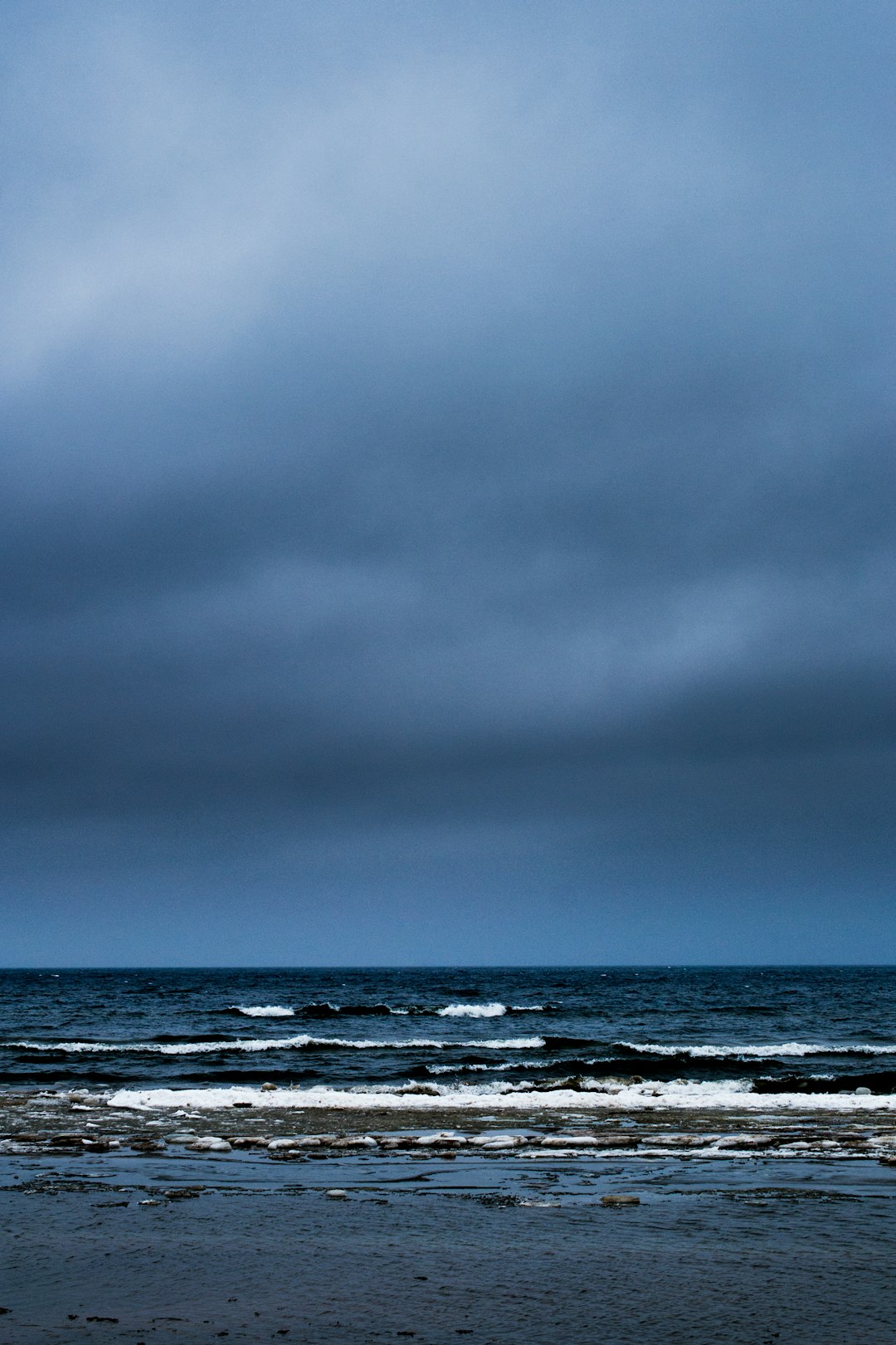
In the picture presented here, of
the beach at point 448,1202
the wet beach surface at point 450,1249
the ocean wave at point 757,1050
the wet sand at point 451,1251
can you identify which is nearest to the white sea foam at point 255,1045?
the beach at point 448,1202

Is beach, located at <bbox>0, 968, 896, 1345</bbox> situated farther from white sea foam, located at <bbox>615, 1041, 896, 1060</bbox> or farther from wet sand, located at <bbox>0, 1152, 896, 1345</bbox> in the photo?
white sea foam, located at <bbox>615, 1041, 896, 1060</bbox>

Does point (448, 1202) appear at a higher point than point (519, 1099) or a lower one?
higher

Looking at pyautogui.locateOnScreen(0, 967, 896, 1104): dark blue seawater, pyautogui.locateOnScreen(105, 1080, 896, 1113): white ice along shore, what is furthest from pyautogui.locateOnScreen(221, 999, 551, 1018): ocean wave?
pyautogui.locateOnScreen(105, 1080, 896, 1113): white ice along shore

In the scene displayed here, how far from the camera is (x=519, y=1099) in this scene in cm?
2375

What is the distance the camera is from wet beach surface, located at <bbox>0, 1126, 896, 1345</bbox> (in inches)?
324

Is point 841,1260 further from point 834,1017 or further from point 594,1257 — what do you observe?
point 834,1017

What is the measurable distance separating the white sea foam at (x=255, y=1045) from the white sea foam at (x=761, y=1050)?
4655 mm

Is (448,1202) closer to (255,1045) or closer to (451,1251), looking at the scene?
(451,1251)

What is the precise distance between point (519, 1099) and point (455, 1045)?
18066 mm

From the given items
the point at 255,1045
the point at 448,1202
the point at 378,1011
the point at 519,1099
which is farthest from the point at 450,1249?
the point at 378,1011

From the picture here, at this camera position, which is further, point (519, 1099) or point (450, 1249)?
point (519, 1099)

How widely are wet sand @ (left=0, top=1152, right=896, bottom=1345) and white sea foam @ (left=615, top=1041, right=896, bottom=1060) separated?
853 inches

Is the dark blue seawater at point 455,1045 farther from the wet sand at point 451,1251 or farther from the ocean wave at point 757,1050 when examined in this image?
the wet sand at point 451,1251

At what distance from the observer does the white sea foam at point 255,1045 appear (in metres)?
37.7
